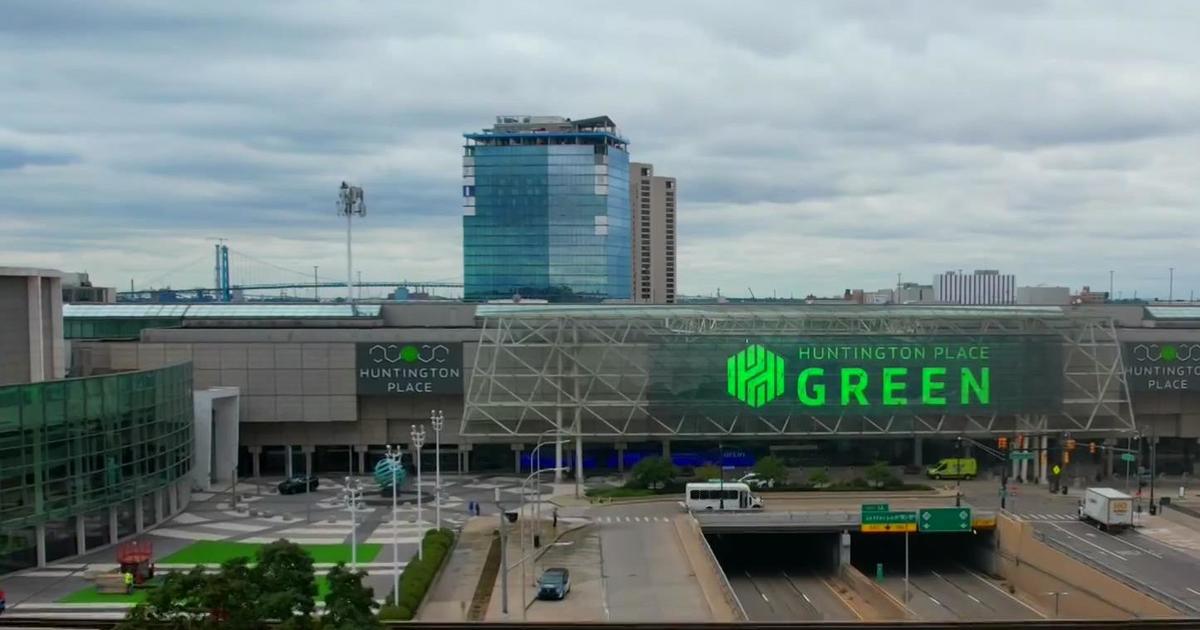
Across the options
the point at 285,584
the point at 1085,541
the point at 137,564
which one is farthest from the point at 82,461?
the point at 1085,541

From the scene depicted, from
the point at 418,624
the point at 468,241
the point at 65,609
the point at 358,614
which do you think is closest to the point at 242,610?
the point at 358,614

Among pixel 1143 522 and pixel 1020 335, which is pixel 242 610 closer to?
pixel 1143 522

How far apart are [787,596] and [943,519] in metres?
10.3

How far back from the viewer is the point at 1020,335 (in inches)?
2894

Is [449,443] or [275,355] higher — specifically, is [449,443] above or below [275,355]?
below

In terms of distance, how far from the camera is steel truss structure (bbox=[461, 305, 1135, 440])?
7300cm

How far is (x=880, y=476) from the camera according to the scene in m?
68.6

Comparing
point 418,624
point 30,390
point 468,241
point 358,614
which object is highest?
point 468,241

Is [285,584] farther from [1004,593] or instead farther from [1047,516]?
[1047,516]

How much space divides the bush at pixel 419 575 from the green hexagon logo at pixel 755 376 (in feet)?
89.2

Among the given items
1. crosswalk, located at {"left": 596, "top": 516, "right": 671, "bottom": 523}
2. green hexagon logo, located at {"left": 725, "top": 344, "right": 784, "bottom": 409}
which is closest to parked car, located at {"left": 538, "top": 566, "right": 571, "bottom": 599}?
crosswalk, located at {"left": 596, "top": 516, "right": 671, "bottom": 523}

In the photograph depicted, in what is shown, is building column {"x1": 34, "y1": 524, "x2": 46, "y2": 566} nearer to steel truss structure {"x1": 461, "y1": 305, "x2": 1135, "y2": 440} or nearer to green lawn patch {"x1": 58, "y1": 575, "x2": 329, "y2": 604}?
green lawn patch {"x1": 58, "y1": 575, "x2": 329, "y2": 604}

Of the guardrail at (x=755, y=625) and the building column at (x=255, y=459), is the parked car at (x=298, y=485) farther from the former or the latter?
the guardrail at (x=755, y=625)

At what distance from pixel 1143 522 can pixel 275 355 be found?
60.9 meters
